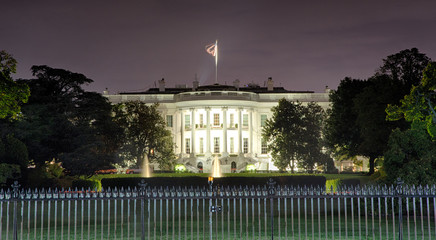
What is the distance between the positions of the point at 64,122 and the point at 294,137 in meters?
28.4

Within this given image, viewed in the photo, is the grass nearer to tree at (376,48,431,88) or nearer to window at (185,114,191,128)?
tree at (376,48,431,88)

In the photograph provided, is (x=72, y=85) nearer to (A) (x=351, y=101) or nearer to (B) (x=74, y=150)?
(B) (x=74, y=150)

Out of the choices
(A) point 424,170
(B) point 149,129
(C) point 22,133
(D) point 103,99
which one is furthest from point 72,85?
(A) point 424,170

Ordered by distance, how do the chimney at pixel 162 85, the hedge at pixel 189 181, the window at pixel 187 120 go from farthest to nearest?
the chimney at pixel 162 85, the window at pixel 187 120, the hedge at pixel 189 181

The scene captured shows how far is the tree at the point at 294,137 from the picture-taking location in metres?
63.1

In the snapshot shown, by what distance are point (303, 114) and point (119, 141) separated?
65.5ft

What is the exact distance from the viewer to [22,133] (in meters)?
37.9

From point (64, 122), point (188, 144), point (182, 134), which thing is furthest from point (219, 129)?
point (64, 122)

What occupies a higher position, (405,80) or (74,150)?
(405,80)

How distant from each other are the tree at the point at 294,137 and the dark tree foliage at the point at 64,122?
860 inches

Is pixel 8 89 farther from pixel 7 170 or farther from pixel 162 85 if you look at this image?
pixel 162 85

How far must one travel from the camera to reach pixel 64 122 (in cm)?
4184

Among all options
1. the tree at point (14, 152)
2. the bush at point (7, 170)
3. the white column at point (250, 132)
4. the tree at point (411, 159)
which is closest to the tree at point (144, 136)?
the white column at point (250, 132)

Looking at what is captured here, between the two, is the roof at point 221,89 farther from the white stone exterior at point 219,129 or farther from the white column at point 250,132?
the white column at point 250,132
